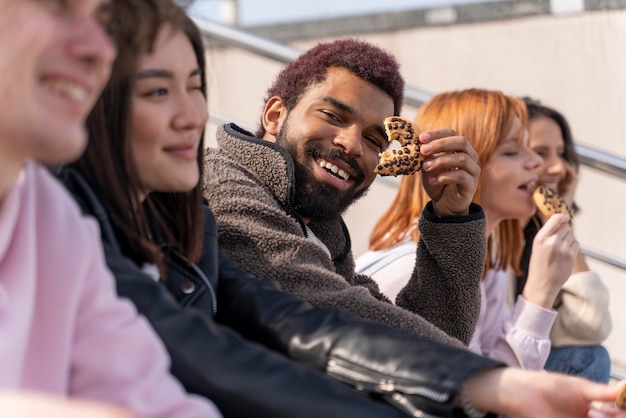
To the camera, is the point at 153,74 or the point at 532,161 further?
the point at 532,161

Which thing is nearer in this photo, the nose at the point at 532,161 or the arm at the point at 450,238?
the arm at the point at 450,238

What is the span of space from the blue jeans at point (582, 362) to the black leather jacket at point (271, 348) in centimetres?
157

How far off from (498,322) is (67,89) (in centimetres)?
215

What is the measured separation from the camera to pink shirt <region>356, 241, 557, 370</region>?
2.85 metres

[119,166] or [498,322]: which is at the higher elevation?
[119,166]

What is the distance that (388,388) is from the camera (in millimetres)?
1621

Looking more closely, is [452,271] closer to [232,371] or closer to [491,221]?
[491,221]

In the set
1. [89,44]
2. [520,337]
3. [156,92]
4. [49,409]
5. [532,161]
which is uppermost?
[89,44]

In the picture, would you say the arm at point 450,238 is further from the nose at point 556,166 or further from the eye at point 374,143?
the nose at point 556,166

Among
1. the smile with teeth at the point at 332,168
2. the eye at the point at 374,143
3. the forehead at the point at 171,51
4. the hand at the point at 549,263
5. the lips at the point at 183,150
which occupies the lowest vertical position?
the hand at the point at 549,263

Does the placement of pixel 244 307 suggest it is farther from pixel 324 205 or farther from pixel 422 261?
pixel 422 261

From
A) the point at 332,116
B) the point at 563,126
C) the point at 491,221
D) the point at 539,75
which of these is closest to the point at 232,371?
the point at 332,116

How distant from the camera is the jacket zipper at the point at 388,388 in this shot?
1590 millimetres

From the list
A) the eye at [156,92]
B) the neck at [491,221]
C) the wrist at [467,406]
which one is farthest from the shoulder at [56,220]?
the neck at [491,221]
